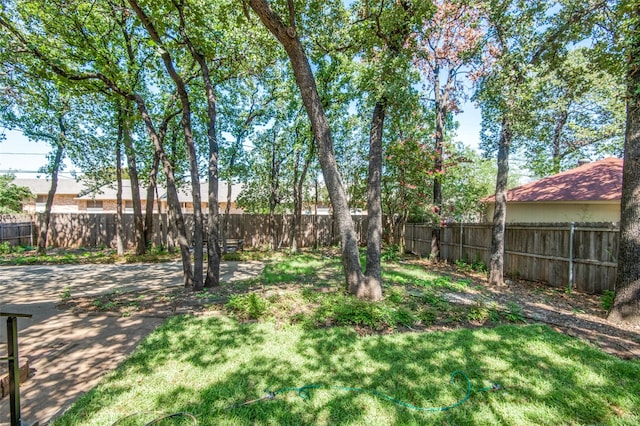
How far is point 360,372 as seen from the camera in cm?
264

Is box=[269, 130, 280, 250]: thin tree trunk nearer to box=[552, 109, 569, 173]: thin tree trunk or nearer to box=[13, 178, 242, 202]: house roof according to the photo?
box=[13, 178, 242, 202]: house roof

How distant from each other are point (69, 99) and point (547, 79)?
14914 mm

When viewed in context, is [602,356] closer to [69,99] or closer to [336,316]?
[336,316]

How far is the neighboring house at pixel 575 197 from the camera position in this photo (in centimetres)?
902

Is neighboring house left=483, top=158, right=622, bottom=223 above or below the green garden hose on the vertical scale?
above

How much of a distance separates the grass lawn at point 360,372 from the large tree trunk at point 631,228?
1564 millimetres

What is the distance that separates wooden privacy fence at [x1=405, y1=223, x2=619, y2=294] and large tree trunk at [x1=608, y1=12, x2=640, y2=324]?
5.49 ft

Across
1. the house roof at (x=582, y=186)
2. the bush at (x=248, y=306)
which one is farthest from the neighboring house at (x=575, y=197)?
the bush at (x=248, y=306)

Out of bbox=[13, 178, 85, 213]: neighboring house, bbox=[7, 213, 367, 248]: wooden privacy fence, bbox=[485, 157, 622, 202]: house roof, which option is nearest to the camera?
bbox=[485, 157, 622, 202]: house roof

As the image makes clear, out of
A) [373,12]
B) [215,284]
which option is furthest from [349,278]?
[373,12]

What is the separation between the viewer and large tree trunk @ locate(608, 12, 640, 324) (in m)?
4.11

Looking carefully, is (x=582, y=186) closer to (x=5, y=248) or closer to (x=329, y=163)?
(x=329, y=163)

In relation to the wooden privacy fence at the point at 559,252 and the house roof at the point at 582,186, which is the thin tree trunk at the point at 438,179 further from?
the house roof at the point at 582,186

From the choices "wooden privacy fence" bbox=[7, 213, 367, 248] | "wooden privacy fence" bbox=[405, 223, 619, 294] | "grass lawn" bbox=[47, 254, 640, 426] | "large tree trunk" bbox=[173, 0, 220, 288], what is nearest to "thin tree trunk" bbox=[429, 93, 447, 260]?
"wooden privacy fence" bbox=[405, 223, 619, 294]
